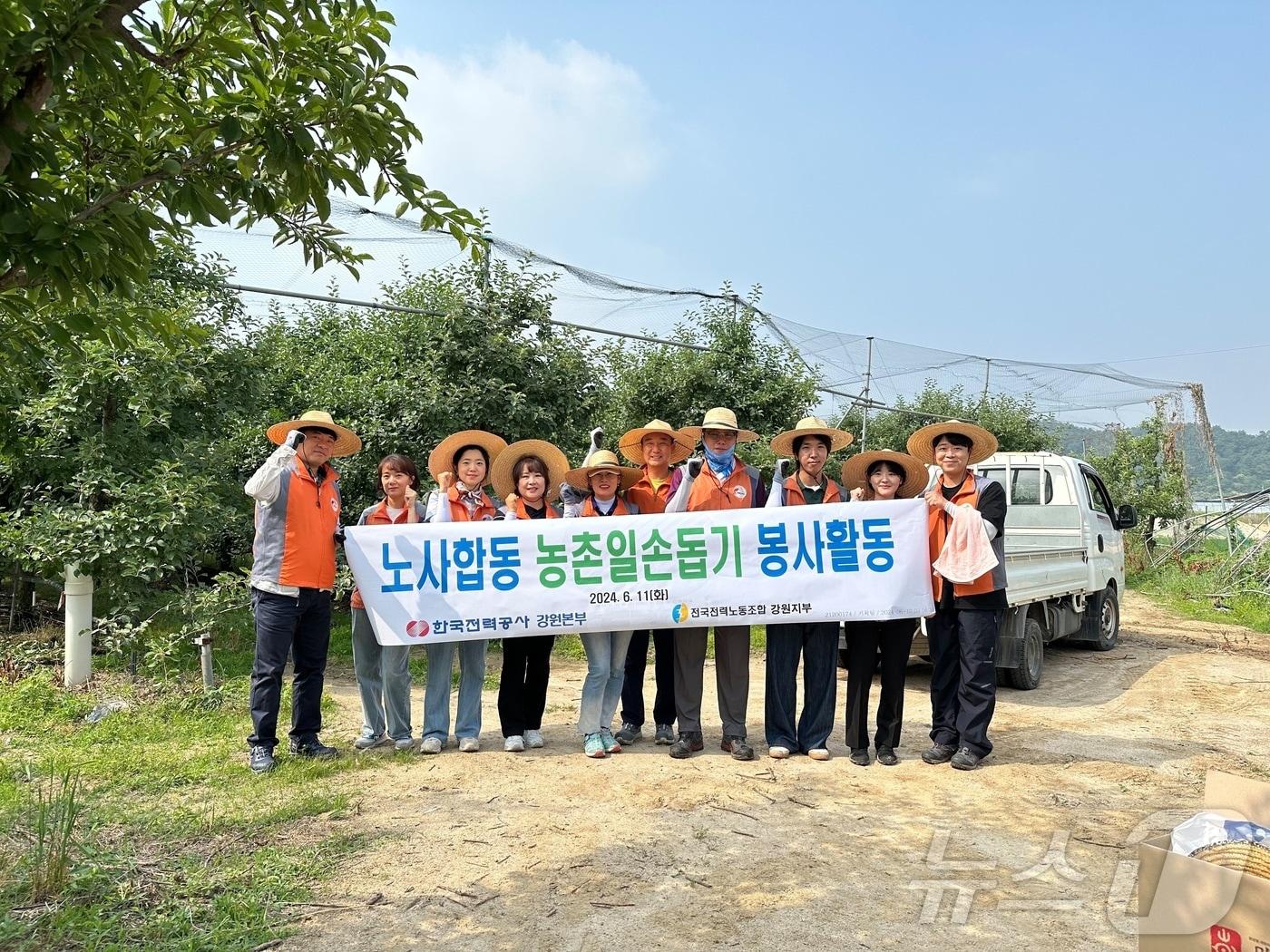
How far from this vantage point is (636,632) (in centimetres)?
545

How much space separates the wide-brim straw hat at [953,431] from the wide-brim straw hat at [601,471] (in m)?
1.60

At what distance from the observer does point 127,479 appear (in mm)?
6281

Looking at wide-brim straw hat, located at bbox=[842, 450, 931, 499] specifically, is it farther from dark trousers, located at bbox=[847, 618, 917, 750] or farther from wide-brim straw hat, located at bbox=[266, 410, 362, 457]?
wide-brim straw hat, located at bbox=[266, 410, 362, 457]

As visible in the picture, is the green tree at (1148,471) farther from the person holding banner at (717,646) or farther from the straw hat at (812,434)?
the person holding banner at (717,646)

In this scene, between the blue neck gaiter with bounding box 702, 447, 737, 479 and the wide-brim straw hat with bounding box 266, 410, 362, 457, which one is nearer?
the wide-brim straw hat with bounding box 266, 410, 362, 457

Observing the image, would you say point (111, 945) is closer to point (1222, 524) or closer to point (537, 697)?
point (537, 697)

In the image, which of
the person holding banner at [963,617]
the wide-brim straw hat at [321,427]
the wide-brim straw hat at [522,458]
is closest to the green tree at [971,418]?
the person holding banner at [963,617]

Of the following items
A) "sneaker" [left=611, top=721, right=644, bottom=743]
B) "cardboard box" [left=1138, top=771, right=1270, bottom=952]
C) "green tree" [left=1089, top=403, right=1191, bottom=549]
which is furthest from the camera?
"green tree" [left=1089, top=403, right=1191, bottom=549]

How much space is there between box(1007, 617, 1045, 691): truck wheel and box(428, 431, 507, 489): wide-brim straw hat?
4357 millimetres

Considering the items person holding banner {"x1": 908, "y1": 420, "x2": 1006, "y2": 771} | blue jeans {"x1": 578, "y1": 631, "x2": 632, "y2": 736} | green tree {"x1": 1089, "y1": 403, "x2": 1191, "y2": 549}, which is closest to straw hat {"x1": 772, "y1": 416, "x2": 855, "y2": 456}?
person holding banner {"x1": 908, "y1": 420, "x2": 1006, "y2": 771}

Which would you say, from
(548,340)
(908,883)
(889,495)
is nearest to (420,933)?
(908,883)

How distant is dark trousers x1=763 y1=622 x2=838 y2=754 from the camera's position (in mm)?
5055

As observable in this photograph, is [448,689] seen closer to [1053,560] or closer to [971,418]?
[1053,560]

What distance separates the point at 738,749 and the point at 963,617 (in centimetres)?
140
